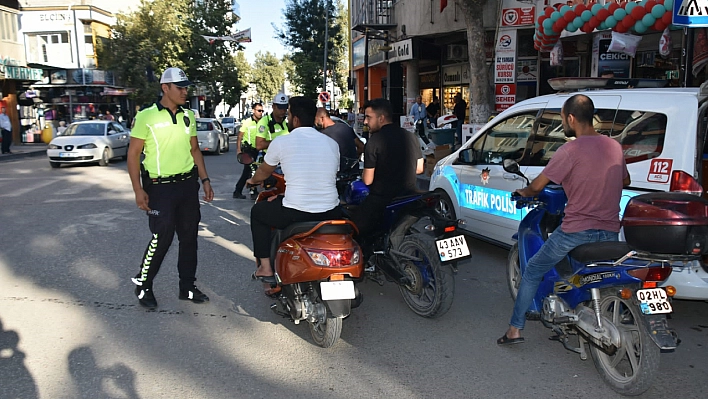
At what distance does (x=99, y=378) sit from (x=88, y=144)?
1596 cm

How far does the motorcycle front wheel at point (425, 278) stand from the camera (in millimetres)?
4965

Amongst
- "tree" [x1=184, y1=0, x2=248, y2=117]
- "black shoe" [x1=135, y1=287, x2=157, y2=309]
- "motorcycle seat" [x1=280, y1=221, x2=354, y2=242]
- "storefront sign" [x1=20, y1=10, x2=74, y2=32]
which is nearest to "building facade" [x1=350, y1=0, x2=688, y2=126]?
"motorcycle seat" [x1=280, y1=221, x2=354, y2=242]

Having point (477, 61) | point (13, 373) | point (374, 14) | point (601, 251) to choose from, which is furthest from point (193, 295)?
point (374, 14)

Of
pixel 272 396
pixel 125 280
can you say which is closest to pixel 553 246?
pixel 272 396

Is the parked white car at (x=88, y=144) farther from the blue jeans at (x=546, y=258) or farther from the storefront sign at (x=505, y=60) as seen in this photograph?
the blue jeans at (x=546, y=258)

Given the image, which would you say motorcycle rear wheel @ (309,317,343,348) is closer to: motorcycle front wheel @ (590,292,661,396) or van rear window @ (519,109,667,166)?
motorcycle front wheel @ (590,292,661,396)

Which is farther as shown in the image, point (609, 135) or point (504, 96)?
point (504, 96)

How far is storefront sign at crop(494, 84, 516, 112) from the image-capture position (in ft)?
54.4

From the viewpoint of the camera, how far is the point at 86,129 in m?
19.8

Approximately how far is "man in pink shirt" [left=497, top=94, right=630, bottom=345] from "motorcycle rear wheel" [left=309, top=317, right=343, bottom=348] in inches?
61.7

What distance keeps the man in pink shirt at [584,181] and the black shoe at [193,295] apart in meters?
3.13

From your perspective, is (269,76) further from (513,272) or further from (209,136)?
(513,272)

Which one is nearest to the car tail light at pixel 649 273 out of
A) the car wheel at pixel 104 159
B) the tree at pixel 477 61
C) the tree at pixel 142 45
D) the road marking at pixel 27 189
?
the tree at pixel 477 61

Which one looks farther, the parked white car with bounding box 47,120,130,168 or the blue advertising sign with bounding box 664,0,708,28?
the parked white car with bounding box 47,120,130,168
